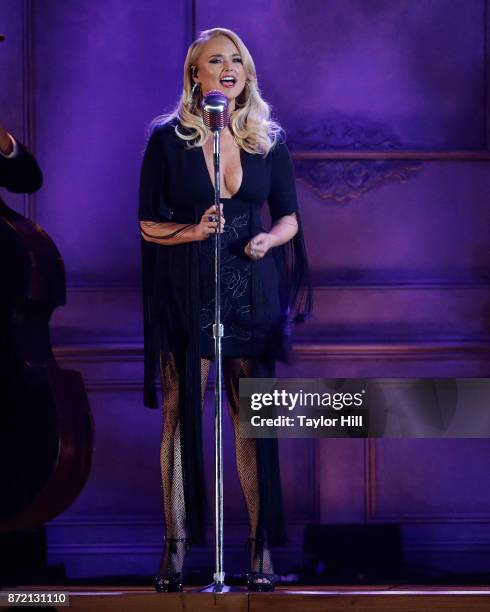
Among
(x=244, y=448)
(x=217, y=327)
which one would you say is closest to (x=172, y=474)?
(x=244, y=448)

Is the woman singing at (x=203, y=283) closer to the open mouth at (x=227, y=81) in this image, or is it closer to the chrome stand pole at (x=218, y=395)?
the open mouth at (x=227, y=81)

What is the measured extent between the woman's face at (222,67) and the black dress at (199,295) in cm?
15

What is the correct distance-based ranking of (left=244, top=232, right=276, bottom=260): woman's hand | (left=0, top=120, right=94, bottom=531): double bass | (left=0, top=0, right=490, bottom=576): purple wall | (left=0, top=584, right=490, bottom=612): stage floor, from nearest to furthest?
(left=0, top=584, right=490, bottom=612): stage floor, (left=0, top=120, right=94, bottom=531): double bass, (left=244, top=232, right=276, bottom=260): woman's hand, (left=0, top=0, right=490, bottom=576): purple wall

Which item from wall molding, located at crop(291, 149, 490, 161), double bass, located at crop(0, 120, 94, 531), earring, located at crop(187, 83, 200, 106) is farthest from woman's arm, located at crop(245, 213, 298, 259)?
wall molding, located at crop(291, 149, 490, 161)

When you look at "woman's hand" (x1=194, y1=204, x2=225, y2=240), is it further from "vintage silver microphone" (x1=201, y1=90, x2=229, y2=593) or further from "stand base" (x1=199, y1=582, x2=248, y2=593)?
"stand base" (x1=199, y1=582, x2=248, y2=593)

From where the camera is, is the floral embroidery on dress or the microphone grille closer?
the microphone grille

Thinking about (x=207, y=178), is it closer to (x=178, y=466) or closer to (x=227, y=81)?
(x=227, y=81)

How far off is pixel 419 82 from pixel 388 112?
0.48 feet

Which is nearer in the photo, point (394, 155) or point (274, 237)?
point (274, 237)

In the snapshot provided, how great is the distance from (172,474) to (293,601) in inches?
18.7

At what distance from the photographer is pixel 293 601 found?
7.93 feet

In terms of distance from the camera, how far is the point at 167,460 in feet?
8.87

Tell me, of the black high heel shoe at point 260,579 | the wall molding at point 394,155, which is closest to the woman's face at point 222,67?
the wall molding at point 394,155

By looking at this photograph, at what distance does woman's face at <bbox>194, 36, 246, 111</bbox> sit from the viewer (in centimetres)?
274
